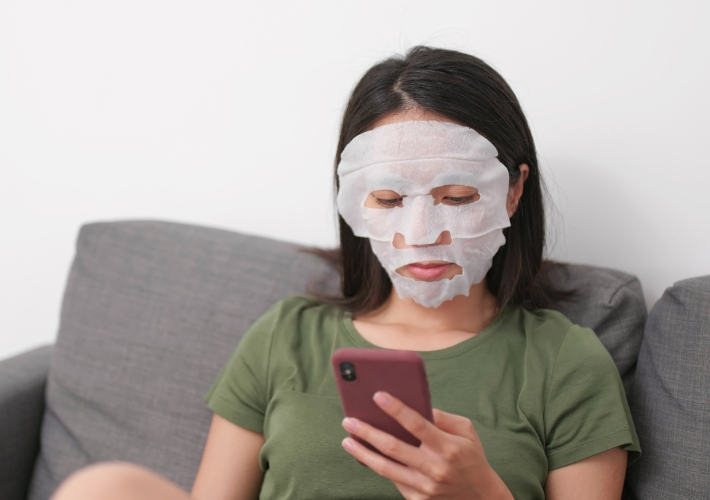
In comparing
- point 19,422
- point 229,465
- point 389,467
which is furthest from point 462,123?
point 19,422

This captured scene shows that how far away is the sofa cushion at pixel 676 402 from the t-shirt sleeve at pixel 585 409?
→ 0.16 feet

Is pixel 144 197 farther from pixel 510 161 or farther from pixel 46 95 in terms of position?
pixel 510 161

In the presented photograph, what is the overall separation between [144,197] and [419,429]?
1311 millimetres

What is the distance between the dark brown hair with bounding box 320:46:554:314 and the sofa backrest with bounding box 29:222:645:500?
0.10m

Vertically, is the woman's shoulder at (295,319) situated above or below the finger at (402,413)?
below

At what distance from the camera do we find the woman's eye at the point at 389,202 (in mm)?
1249

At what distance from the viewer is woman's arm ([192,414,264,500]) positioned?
128cm

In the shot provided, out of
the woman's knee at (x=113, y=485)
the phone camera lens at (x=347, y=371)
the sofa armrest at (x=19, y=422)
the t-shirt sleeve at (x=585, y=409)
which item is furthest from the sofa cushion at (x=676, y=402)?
the sofa armrest at (x=19, y=422)

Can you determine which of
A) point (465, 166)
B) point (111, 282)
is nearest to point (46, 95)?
point (111, 282)

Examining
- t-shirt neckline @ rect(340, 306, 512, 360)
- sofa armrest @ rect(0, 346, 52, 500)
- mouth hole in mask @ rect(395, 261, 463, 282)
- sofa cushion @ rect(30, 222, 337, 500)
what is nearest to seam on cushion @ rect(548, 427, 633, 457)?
t-shirt neckline @ rect(340, 306, 512, 360)

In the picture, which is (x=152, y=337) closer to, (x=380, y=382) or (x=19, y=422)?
(x=19, y=422)

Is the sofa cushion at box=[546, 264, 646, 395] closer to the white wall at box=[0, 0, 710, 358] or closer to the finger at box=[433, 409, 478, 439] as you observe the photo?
the white wall at box=[0, 0, 710, 358]

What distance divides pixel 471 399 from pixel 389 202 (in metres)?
0.36

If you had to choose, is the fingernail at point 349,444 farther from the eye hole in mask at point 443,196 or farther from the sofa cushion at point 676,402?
the sofa cushion at point 676,402
